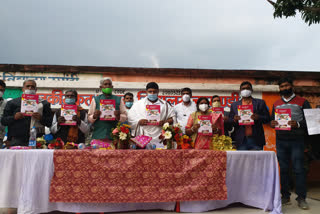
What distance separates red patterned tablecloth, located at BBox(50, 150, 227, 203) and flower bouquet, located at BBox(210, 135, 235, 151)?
0.44 meters

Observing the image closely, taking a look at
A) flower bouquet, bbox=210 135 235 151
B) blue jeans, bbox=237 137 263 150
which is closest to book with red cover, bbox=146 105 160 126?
flower bouquet, bbox=210 135 235 151

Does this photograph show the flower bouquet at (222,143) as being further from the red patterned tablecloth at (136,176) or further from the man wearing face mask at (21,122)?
the man wearing face mask at (21,122)

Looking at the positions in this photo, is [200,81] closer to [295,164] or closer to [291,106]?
[291,106]

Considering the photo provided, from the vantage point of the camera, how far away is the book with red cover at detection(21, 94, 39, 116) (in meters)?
3.62

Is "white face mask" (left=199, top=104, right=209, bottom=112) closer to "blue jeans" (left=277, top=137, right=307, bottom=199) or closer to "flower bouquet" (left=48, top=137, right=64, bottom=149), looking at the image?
"blue jeans" (left=277, top=137, right=307, bottom=199)

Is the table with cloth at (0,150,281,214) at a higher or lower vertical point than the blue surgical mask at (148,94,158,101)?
lower

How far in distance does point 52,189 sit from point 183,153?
1.84m

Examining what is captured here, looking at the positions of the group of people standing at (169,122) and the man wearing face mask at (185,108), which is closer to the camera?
the group of people standing at (169,122)

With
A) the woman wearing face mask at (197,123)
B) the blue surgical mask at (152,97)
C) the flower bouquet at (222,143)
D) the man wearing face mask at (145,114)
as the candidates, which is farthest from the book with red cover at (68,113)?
the flower bouquet at (222,143)

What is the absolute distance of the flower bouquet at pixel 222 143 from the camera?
3.80 meters

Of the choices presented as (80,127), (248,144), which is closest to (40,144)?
(80,127)

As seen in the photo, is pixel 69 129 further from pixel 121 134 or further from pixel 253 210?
pixel 253 210

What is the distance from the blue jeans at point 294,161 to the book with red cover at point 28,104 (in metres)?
4.09

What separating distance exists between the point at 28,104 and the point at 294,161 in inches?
173
